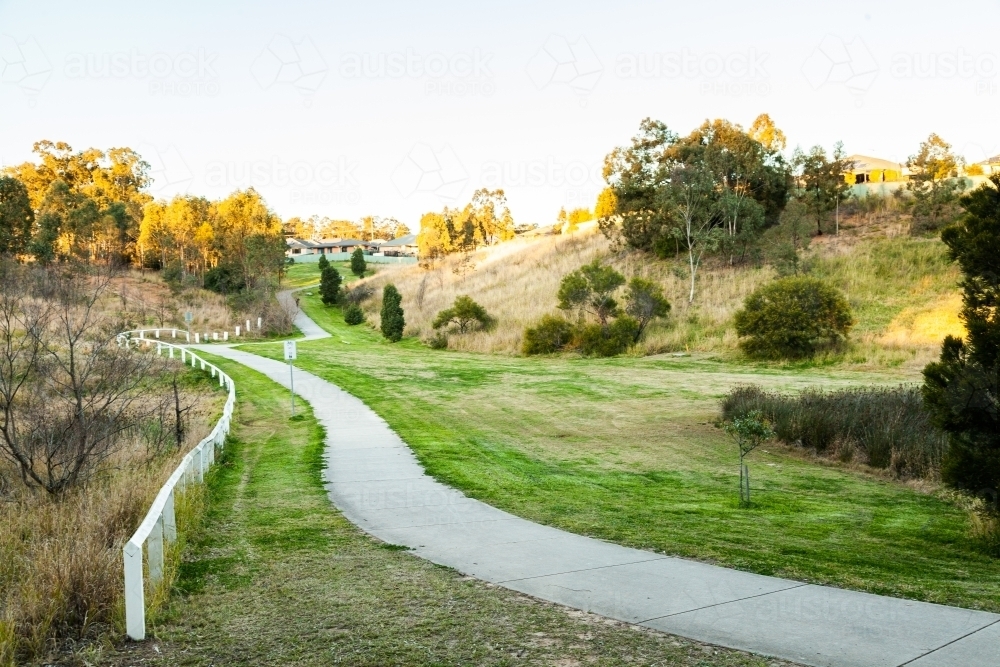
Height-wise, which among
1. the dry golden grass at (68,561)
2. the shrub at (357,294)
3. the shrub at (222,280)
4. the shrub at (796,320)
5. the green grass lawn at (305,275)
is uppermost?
the green grass lawn at (305,275)

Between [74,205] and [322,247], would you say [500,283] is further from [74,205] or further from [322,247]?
[322,247]

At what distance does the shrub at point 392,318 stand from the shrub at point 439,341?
4.10 m

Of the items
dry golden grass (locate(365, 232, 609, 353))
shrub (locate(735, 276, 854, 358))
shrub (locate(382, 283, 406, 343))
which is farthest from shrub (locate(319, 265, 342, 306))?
shrub (locate(735, 276, 854, 358))

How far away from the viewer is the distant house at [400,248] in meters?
147

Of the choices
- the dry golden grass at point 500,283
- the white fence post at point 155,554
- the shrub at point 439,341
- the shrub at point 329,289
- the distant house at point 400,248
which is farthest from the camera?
the distant house at point 400,248

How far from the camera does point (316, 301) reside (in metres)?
78.0

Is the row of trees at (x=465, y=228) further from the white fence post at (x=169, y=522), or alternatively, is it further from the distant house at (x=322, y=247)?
the white fence post at (x=169, y=522)

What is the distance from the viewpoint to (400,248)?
150m

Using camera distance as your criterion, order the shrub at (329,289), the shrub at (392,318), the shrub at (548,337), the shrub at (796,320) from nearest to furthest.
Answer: the shrub at (796,320) < the shrub at (548,337) < the shrub at (392,318) < the shrub at (329,289)

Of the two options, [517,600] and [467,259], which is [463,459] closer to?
[517,600]

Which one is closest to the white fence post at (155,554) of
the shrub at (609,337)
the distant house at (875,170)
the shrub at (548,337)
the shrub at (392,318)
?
the shrub at (609,337)

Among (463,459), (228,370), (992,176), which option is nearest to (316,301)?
(228,370)

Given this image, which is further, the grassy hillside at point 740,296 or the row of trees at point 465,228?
the row of trees at point 465,228

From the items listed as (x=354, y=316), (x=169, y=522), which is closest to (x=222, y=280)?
(x=354, y=316)
